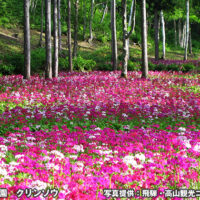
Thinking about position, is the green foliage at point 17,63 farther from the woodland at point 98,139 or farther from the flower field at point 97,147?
the flower field at point 97,147

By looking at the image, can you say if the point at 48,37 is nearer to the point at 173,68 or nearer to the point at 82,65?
the point at 82,65

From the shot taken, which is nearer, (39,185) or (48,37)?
(39,185)

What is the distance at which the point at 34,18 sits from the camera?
4669 centimetres

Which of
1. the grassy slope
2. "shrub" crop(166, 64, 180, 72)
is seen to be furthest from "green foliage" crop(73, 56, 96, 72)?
"shrub" crop(166, 64, 180, 72)

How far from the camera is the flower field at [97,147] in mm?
3775

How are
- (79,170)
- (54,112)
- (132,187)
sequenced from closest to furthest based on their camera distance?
1. (132,187)
2. (79,170)
3. (54,112)

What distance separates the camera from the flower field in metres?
3.78

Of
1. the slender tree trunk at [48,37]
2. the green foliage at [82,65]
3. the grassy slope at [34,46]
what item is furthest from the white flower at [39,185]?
the grassy slope at [34,46]

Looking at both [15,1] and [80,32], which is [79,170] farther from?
[15,1]

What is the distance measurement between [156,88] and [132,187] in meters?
11.6

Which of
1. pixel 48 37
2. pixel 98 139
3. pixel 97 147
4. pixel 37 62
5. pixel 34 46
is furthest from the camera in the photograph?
pixel 34 46

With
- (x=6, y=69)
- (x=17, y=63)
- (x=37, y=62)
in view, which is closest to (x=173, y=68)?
(x=37, y=62)

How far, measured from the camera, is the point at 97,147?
5367mm

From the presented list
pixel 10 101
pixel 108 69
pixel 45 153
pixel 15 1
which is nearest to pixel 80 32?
pixel 15 1
